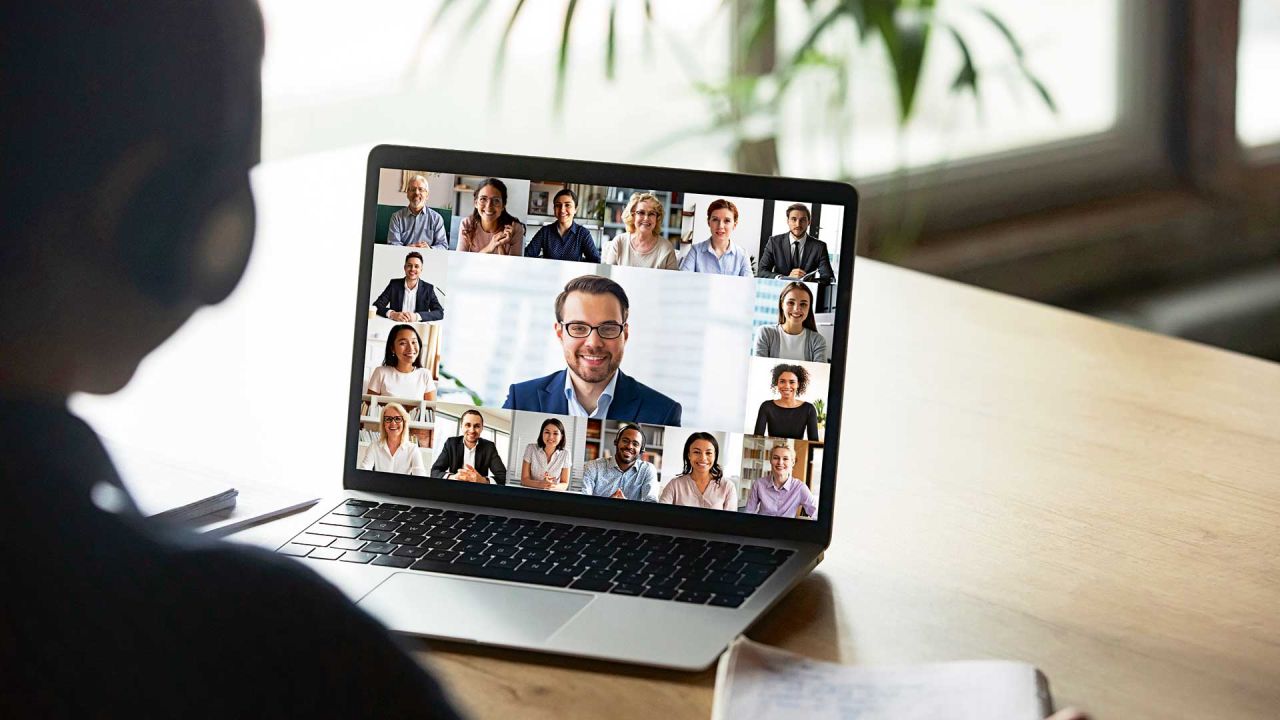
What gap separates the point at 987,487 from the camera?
3.53 feet

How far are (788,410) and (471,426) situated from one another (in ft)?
0.78

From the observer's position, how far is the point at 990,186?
2838mm

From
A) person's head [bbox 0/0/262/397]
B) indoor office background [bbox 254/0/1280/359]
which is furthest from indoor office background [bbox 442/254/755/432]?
indoor office background [bbox 254/0/1280/359]

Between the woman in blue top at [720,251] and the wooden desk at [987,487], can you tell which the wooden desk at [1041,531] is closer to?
the wooden desk at [987,487]

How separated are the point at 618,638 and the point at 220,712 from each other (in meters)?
0.42

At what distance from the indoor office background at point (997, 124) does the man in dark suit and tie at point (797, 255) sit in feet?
5.60

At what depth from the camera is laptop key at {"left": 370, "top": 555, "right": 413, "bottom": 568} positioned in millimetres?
881

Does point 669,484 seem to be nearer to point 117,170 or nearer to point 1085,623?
point 1085,623

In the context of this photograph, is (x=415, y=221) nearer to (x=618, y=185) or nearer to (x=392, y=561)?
(x=618, y=185)

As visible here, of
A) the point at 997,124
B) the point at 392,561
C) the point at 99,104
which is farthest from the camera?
the point at 997,124

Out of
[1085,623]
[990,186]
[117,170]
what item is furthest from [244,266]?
[990,186]

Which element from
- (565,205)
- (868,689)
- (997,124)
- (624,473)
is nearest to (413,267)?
(565,205)

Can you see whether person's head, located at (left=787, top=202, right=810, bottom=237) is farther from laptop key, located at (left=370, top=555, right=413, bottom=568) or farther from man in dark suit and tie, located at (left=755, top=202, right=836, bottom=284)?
laptop key, located at (left=370, top=555, right=413, bottom=568)

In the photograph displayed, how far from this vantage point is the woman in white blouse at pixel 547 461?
96 centimetres
